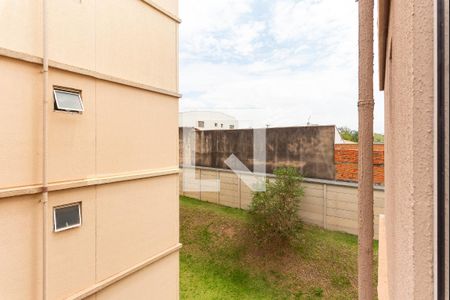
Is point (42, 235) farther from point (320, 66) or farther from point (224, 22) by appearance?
point (320, 66)

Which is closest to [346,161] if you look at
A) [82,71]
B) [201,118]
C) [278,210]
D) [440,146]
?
[278,210]

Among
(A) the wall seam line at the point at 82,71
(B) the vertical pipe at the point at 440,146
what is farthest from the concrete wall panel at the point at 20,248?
(B) the vertical pipe at the point at 440,146

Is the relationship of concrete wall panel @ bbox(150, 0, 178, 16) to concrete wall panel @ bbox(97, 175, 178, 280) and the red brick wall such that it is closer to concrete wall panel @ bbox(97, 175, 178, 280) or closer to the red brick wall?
concrete wall panel @ bbox(97, 175, 178, 280)

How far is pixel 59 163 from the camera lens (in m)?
3.29

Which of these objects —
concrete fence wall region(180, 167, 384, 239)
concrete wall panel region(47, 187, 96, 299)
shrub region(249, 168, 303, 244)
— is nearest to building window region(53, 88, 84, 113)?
concrete wall panel region(47, 187, 96, 299)

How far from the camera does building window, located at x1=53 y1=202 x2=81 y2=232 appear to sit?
128 inches

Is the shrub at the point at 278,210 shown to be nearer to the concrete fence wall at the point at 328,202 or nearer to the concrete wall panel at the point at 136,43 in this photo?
the concrete fence wall at the point at 328,202

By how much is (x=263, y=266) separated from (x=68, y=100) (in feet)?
24.1

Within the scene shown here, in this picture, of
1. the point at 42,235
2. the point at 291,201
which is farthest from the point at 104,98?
the point at 291,201

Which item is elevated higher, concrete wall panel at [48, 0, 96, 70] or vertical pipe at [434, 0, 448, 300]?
concrete wall panel at [48, 0, 96, 70]

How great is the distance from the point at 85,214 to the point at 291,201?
6967 millimetres

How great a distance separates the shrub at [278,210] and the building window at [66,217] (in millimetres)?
6601

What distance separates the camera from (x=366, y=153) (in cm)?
193

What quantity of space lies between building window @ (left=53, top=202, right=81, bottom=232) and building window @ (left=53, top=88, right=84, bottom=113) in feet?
3.75
